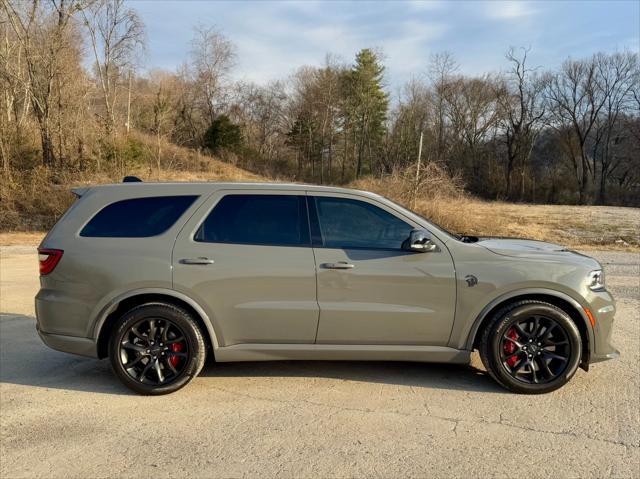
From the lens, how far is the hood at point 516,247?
164 inches

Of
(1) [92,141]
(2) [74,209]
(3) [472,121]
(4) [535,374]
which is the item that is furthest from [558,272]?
(3) [472,121]

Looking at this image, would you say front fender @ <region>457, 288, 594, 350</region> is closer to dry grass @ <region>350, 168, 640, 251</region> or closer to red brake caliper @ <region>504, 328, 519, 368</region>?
red brake caliper @ <region>504, 328, 519, 368</region>

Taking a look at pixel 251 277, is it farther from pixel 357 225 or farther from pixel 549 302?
pixel 549 302

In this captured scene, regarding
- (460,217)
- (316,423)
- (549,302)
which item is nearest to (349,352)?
(316,423)

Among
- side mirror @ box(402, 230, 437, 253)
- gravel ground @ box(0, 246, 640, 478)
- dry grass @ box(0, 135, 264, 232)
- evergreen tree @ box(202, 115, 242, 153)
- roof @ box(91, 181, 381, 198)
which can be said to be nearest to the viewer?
gravel ground @ box(0, 246, 640, 478)

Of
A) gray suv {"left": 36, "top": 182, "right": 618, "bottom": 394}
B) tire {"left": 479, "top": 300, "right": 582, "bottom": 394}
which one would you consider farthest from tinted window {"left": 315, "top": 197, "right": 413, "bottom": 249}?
tire {"left": 479, "top": 300, "right": 582, "bottom": 394}

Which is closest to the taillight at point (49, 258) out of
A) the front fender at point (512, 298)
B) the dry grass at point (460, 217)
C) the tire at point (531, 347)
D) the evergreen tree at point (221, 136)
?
the front fender at point (512, 298)

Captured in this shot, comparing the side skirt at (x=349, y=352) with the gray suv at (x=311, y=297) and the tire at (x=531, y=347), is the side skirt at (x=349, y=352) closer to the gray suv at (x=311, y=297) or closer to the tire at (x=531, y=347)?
the gray suv at (x=311, y=297)

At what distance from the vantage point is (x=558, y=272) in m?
4.04

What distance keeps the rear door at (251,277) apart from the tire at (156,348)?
23cm

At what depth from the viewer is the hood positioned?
13.7 ft

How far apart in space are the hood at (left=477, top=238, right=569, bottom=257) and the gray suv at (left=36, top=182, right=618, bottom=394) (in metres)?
0.03

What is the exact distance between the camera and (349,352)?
4090 millimetres

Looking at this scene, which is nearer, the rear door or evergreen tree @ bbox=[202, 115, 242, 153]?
the rear door
